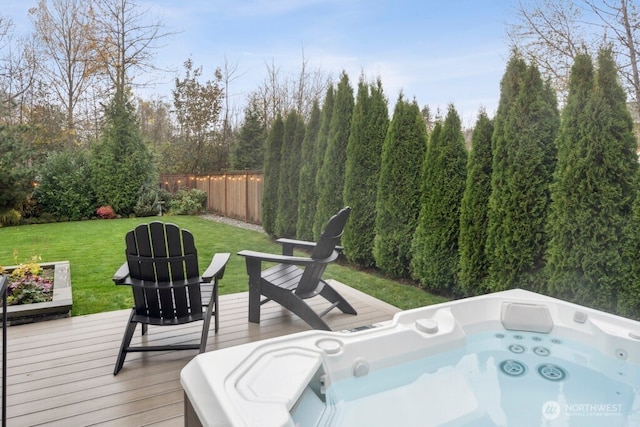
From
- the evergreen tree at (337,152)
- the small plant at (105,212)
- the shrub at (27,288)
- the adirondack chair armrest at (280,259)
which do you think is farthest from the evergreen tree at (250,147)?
the adirondack chair armrest at (280,259)

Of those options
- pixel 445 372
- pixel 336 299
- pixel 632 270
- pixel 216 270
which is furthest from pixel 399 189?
pixel 445 372

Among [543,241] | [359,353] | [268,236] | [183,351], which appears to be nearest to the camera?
[359,353]

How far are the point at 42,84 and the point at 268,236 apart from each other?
28.7 ft

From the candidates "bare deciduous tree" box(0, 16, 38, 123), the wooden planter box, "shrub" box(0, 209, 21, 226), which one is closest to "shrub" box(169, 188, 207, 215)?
"shrub" box(0, 209, 21, 226)

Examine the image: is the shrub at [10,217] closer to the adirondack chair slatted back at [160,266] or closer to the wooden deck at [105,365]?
the wooden deck at [105,365]

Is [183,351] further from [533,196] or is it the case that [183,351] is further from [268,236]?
[268,236]

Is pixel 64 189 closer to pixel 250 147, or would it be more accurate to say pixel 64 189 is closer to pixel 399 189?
pixel 250 147

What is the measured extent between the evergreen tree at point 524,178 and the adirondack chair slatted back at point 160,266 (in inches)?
98.1

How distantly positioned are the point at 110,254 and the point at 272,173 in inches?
111

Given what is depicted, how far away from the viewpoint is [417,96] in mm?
4559

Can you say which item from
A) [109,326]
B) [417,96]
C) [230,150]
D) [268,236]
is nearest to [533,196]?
[417,96]

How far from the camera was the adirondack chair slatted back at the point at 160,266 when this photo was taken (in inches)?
94.7

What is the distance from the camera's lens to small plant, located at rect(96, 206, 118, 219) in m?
9.40

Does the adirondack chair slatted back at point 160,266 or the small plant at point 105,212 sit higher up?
the adirondack chair slatted back at point 160,266
